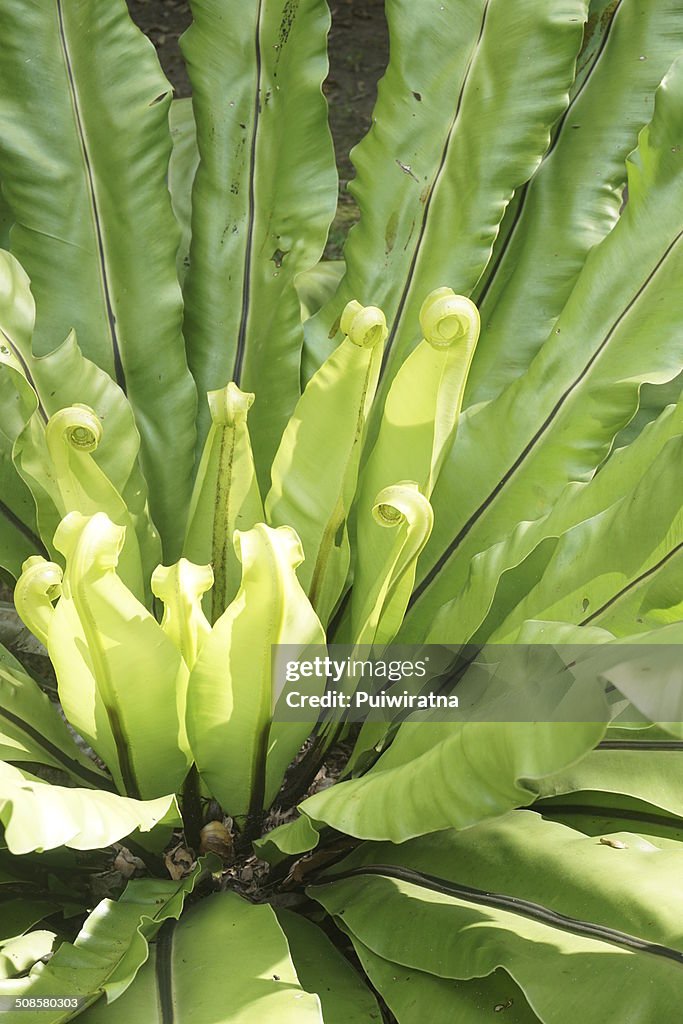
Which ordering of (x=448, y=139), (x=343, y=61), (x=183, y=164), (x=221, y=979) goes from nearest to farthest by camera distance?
(x=221, y=979) < (x=448, y=139) < (x=183, y=164) < (x=343, y=61)

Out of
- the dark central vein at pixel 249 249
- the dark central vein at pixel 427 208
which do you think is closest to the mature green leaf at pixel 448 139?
the dark central vein at pixel 427 208

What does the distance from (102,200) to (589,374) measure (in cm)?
50

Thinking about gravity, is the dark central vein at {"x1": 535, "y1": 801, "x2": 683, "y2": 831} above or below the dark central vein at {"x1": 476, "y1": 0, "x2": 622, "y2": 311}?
below

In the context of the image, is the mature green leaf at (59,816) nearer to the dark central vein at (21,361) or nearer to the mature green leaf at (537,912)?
the mature green leaf at (537,912)

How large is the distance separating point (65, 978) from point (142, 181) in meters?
0.72

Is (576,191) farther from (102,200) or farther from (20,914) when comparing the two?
(20,914)

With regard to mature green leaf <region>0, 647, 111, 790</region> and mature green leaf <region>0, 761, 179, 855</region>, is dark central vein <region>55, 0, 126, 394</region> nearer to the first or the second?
mature green leaf <region>0, 647, 111, 790</region>

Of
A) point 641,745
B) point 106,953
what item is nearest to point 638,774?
point 641,745

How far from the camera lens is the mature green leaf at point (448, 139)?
3.19 ft

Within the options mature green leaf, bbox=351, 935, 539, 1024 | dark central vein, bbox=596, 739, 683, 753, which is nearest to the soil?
dark central vein, bbox=596, 739, 683, 753

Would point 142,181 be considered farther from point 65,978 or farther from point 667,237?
point 65,978

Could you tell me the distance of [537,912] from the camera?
2.15 feet

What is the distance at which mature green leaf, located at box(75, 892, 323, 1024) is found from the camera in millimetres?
604

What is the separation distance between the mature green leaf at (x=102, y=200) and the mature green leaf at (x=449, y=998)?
52 centimetres
